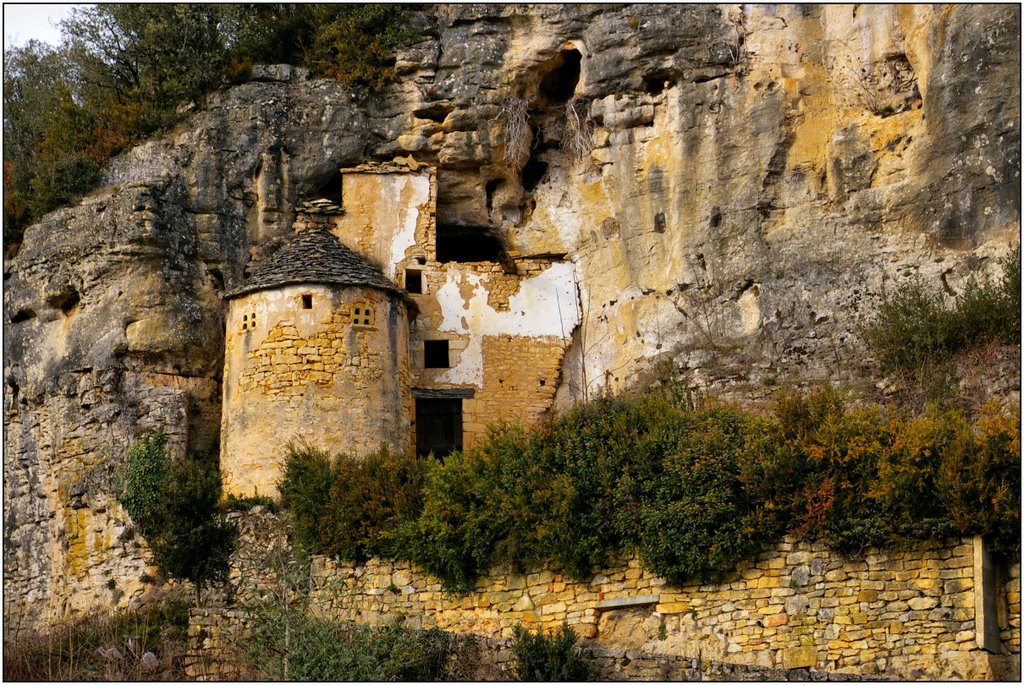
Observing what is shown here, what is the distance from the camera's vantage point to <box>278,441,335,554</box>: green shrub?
60.5 ft

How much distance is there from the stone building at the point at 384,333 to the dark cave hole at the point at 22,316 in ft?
10.5

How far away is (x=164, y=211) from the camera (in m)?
21.8

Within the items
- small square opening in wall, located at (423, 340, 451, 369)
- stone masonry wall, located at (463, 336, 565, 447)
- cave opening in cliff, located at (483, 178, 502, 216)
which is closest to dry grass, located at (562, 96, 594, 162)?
cave opening in cliff, located at (483, 178, 502, 216)

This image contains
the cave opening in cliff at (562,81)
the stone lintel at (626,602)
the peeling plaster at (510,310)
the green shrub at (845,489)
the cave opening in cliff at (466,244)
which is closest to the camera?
the green shrub at (845,489)

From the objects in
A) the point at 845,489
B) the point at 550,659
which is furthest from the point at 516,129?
the point at 550,659

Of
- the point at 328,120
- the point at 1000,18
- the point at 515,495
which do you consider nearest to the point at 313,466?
the point at 515,495

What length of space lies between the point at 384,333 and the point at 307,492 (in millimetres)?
3012

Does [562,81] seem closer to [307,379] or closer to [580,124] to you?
[580,124]

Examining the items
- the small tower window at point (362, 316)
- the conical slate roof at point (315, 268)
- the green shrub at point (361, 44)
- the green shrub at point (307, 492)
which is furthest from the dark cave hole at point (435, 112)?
the green shrub at point (307, 492)

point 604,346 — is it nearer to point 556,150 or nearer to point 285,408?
point 556,150

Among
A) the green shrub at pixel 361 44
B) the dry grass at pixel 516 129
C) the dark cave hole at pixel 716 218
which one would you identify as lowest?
the dark cave hole at pixel 716 218

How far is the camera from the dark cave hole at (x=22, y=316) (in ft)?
72.9

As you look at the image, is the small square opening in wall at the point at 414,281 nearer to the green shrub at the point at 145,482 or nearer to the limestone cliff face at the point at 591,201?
the limestone cliff face at the point at 591,201

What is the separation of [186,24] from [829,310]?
1032 centimetres
